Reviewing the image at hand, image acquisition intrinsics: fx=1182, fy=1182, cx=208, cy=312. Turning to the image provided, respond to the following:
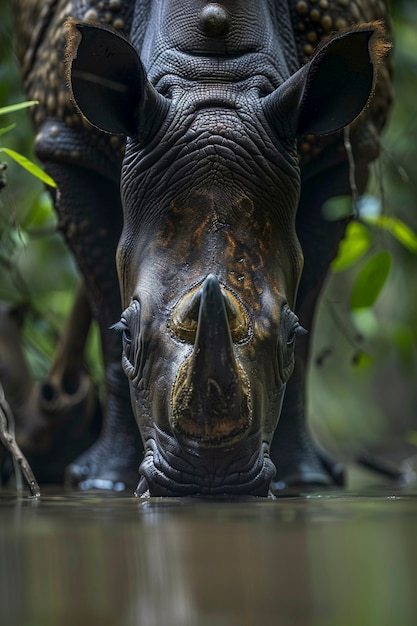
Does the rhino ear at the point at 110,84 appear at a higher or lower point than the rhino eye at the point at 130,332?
higher

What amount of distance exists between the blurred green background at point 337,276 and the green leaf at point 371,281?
0.11 metres

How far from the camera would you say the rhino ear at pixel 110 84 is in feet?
11.4

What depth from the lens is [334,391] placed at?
386 inches

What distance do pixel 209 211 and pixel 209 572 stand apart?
181 centimetres

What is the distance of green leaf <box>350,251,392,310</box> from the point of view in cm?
493

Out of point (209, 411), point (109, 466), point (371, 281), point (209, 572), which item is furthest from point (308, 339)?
point (209, 572)

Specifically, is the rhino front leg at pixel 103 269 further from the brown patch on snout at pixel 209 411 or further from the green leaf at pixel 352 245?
the brown patch on snout at pixel 209 411

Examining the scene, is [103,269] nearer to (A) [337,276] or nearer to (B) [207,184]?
Result: (B) [207,184]

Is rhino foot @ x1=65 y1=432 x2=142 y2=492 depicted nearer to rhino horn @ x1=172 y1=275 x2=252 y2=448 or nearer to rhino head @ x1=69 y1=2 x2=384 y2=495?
rhino head @ x1=69 y1=2 x2=384 y2=495

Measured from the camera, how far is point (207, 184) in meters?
3.49

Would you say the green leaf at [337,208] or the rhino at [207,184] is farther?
the green leaf at [337,208]

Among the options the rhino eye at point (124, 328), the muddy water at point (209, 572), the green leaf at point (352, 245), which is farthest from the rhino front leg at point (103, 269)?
the muddy water at point (209, 572)

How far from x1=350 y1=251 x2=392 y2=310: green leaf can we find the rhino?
1.41 ft

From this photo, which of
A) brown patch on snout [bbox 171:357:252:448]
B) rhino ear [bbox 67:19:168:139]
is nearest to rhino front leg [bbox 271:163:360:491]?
rhino ear [bbox 67:19:168:139]
